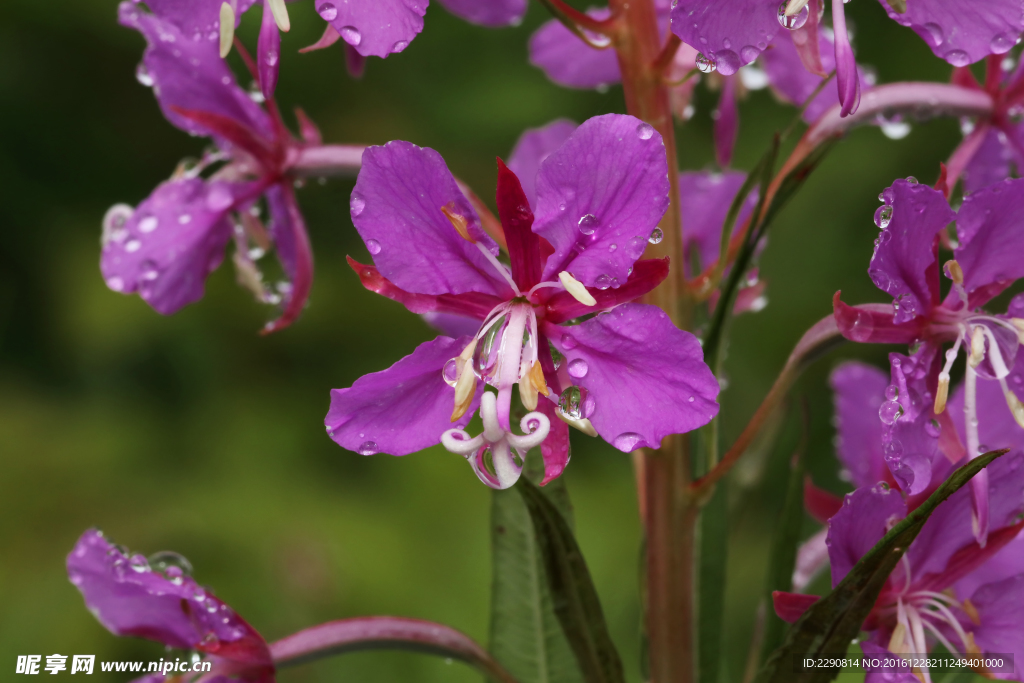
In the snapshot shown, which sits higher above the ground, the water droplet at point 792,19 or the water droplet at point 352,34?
the water droplet at point 792,19

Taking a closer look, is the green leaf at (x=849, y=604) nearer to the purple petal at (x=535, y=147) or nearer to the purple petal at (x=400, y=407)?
the purple petal at (x=400, y=407)

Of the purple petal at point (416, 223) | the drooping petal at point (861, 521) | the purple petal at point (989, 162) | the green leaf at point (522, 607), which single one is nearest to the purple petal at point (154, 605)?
the green leaf at point (522, 607)

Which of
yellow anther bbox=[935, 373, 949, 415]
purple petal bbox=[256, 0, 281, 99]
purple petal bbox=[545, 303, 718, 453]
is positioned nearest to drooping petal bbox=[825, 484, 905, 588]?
yellow anther bbox=[935, 373, 949, 415]

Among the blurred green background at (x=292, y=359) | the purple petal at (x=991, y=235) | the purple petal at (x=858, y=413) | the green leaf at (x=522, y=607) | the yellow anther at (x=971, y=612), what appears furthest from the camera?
the blurred green background at (x=292, y=359)

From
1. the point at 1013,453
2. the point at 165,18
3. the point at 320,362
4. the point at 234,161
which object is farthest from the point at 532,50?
the point at 320,362

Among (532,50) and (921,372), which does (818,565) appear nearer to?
(921,372)

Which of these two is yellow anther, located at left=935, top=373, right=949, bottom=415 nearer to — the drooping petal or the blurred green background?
the drooping petal

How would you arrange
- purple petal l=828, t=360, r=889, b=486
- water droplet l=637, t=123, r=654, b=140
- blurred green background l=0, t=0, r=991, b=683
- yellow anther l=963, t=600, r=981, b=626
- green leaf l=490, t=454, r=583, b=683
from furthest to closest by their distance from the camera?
blurred green background l=0, t=0, r=991, b=683
purple petal l=828, t=360, r=889, b=486
green leaf l=490, t=454, r=583, b=683
yellow anther l=963, t=600, r=981, b=626
water droplet l=637, t=123, r=654, b=140

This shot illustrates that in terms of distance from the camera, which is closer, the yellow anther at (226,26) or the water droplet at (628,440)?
the water droplet at (628,440)
